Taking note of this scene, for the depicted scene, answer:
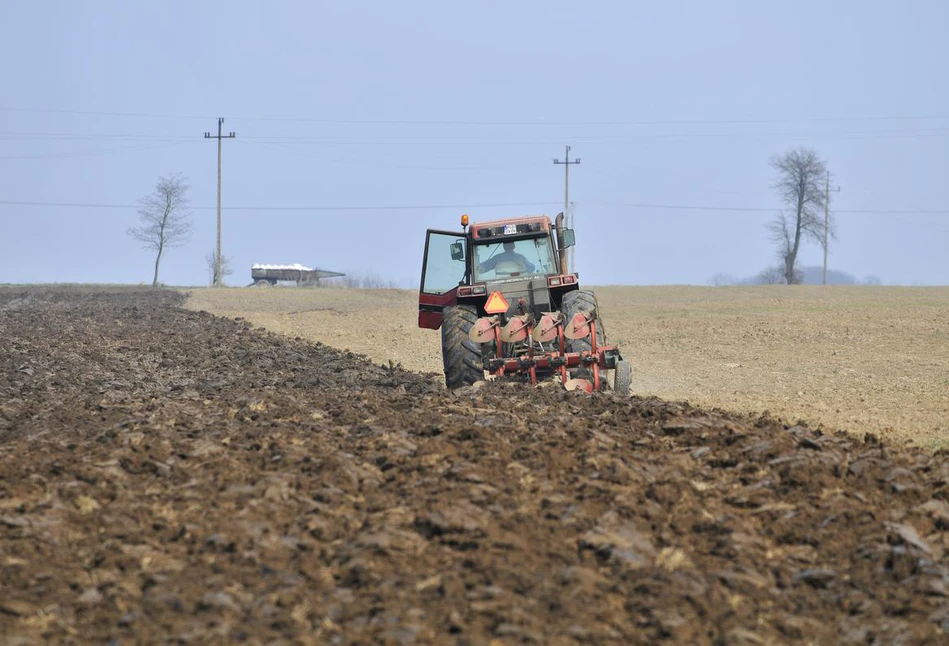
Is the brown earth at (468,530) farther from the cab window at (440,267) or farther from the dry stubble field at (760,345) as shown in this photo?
the cab window at (440,267)

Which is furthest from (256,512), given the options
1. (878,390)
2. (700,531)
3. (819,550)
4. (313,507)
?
(878,390)

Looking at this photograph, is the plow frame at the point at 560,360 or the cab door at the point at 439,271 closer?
the plow frame at the point at 560,360

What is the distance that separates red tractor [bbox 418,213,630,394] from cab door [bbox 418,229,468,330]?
0.01m

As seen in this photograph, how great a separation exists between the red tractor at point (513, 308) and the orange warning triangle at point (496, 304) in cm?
1

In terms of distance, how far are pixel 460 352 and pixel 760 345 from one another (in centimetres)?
1149

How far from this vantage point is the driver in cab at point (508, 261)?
14.7 m

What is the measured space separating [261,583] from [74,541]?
1345 mm

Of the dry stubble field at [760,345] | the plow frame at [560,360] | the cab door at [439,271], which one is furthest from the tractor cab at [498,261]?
the dry stubble field at [760,345]

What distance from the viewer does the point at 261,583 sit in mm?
5648

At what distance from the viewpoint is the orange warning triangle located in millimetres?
13312

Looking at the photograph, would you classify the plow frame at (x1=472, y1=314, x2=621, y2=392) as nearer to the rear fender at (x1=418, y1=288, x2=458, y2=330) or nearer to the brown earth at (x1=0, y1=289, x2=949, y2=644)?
the rear fender at (x1=418, y1=288, x2=458, y2=330)

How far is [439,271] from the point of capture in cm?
1508

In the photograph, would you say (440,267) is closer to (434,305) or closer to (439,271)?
(439,271)

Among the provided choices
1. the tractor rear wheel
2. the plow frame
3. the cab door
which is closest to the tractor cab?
the cab door
